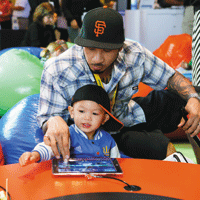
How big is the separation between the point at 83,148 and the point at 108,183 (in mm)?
454

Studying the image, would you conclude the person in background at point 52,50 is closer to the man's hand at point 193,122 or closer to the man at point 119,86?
the man at point 119,86

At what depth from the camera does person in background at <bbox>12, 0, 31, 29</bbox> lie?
4.95m

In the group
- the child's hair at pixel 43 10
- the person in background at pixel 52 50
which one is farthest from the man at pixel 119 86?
the child's hair at pixel 43 10

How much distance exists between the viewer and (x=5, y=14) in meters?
4.85

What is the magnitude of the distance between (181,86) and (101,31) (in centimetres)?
62

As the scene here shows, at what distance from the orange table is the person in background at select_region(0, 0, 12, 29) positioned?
422cm

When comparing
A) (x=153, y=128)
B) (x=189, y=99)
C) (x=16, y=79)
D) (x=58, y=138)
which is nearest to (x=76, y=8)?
(x=16, y=79)

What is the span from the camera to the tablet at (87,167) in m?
0.92

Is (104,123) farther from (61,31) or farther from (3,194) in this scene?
(61,31)

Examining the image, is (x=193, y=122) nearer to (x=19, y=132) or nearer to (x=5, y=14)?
(x=19, y=132)

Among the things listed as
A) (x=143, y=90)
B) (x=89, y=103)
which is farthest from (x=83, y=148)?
(x=143, y=90)

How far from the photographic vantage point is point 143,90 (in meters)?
2.74

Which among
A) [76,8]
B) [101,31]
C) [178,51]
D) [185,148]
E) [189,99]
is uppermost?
[101,31]

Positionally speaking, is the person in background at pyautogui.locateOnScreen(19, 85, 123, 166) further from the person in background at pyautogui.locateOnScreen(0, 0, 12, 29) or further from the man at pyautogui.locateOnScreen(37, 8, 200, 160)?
the person in background at pyautogui.locateOnScreen(0, 0, 12, 29)
